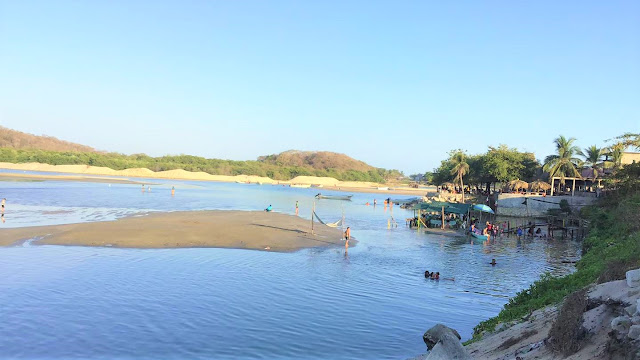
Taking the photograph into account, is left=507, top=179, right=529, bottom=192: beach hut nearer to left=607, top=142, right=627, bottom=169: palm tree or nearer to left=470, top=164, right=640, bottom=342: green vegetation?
left=607, top=142, right=627, bottom=169: palm tree

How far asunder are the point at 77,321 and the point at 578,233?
125 feet

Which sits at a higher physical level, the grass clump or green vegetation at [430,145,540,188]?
green vegetation at [430,145,540,188]

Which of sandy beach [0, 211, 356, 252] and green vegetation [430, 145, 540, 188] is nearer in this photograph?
sandy beach [0, 211, 356, 252]

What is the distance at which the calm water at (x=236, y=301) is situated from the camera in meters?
10.7

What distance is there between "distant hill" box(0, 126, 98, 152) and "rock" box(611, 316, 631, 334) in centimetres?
17329

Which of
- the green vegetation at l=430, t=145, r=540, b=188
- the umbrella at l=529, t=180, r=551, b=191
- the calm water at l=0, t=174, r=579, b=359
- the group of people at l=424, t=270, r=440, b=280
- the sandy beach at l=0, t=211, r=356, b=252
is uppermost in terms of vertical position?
the green vegetation at l=430, t=145, r=540, b=188

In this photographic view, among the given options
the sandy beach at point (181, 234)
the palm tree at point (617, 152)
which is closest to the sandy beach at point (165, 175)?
the palm tree at point (617, 152)

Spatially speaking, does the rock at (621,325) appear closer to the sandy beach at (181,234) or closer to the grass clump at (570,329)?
the grass clump at (570,329)

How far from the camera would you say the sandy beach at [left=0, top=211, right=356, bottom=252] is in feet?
76.3

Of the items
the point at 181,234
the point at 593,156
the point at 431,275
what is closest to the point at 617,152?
the point at 593,156

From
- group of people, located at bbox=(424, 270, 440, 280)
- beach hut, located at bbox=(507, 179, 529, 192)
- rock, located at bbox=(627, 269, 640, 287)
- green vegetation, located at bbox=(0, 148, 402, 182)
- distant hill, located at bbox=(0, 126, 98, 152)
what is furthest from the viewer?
distant hill, located at bbox=(0, 126, 98, 152)

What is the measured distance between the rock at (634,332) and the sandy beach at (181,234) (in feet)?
63.9

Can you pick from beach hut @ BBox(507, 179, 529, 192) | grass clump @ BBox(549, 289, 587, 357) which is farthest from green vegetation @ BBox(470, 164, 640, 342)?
beach hut @ BBox(507, 179, 529, 192)

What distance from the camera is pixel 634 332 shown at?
5410 mm
